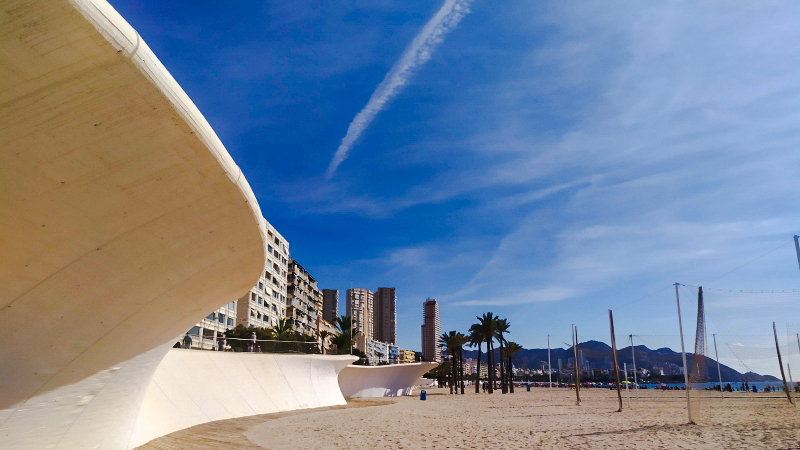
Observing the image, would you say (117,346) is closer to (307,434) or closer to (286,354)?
(307,434)

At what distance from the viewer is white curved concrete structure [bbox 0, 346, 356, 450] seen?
715 cm

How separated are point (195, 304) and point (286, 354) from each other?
16.1 m

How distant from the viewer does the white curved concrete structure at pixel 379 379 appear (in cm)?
3516

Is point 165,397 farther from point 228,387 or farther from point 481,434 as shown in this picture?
point 481,434

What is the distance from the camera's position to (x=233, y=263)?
722 cm

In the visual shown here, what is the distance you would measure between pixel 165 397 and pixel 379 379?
28.6 meters

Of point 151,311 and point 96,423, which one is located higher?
point 151,311

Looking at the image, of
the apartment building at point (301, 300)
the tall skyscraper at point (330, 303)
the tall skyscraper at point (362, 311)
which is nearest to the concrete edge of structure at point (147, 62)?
the apartment building at point (301, 300)

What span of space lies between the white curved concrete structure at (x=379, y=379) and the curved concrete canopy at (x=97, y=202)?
91.7 ft

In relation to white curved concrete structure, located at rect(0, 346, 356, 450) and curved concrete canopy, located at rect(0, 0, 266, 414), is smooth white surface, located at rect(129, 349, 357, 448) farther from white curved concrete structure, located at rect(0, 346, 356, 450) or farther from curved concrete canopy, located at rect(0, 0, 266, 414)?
curved concrete canopy, located at rect(0, 0, 266, 414)

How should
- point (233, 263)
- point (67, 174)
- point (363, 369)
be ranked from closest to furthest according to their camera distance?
point (67, 174), point (233, 263), point (363, 369)

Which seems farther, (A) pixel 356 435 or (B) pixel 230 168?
(A) pixel 356 435

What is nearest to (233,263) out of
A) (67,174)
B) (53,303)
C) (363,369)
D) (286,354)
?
(53,303)

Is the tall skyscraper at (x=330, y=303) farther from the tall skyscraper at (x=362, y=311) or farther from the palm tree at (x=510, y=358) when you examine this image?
the palm tree at (x=510, y=358)
